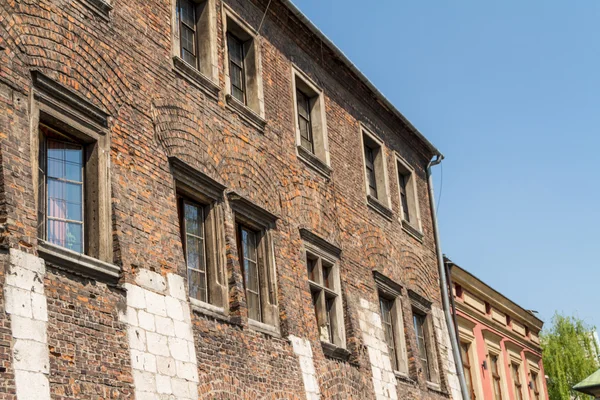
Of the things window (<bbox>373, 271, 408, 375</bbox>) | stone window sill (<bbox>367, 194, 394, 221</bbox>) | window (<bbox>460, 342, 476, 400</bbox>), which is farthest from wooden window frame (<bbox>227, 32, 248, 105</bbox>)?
window (<bbox>460, 342, 476, 400</bbox>)

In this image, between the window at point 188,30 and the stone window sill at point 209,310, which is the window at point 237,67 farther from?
the stone window sill at point 209,310

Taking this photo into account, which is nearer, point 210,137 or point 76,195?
point 76,195

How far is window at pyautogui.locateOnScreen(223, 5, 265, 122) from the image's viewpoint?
616 inches

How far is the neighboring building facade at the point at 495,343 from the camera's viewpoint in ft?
85.0

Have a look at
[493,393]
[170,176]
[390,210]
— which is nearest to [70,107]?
[170,176]

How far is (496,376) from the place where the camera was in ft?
91.8

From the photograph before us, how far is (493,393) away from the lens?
26906 millimetres

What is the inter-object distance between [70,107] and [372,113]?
10514 mm

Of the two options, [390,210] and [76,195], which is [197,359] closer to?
[76,195]

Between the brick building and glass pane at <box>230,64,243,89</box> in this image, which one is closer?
the brick building

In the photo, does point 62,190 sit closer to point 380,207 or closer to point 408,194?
point 380,207

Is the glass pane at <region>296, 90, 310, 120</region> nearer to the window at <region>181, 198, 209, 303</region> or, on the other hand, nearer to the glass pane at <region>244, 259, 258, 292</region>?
the glass pane at <region>244, 259, 258, 292</region>

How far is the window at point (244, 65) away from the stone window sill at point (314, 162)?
1.34 metres

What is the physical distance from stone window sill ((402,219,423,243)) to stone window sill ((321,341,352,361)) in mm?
5326
